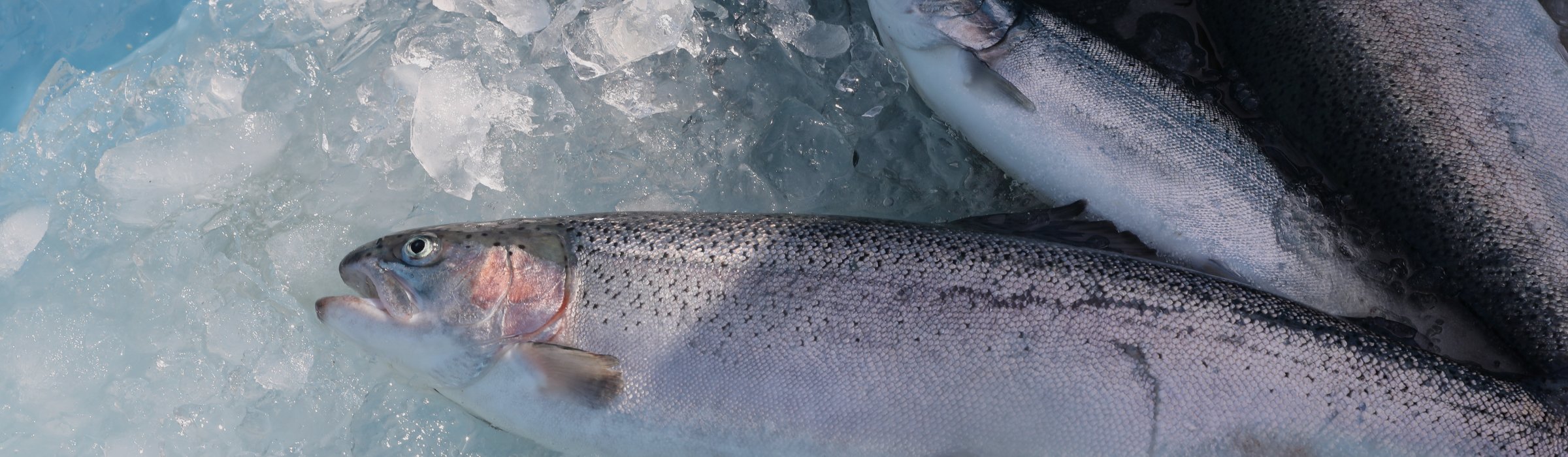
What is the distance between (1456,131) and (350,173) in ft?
10.7

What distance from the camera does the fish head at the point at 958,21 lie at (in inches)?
98.3

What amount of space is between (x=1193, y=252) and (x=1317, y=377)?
489mm

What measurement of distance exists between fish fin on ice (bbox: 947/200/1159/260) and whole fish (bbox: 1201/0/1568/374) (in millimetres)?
809

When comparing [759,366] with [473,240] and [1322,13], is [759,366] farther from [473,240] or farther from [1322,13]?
[1322,13]

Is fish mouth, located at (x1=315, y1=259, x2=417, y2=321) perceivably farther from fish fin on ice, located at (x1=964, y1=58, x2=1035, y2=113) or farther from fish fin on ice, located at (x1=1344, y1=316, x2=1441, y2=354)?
fish fin on ice, located at (x1=1344, y1=316, x2=1441, y2=354)

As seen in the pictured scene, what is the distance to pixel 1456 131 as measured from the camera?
93.7 inches

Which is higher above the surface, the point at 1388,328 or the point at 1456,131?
the point at 1456,131

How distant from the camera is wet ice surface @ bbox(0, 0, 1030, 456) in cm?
245

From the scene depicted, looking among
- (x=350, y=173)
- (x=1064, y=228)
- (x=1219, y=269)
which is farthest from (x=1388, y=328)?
(x=350, y=173)

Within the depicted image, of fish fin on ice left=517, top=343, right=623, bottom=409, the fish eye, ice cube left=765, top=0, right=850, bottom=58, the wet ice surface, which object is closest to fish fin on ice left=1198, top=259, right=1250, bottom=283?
the wet ice surface

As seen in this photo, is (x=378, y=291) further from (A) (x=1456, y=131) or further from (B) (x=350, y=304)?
(A) (x=1456, y=131)

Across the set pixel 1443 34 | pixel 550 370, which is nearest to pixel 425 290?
pixel 550 370

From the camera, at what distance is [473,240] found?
79.5 inches

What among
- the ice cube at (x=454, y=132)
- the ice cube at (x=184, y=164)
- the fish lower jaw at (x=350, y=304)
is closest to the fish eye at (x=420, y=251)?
the fish lower jaw at (x=350, y=304)
